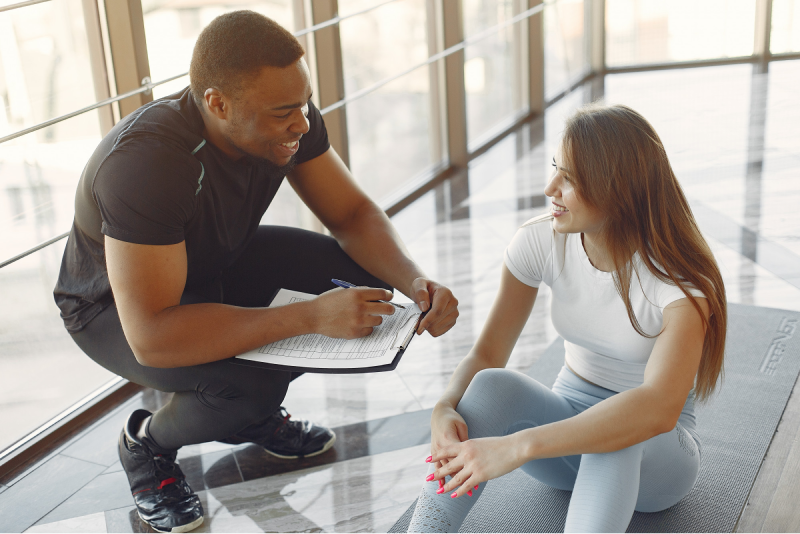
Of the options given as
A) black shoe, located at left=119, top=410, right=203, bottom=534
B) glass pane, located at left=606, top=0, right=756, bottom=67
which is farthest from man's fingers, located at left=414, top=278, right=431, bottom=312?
glass pane, located at left=606, top=0, right=756, bottom=67

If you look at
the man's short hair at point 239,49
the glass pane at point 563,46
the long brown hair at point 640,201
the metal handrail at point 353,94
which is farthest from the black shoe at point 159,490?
the glass pane at point 563,46

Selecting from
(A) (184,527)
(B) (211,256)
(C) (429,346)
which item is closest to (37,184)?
(B) (211,256)

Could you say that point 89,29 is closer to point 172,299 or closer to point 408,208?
point 172,299

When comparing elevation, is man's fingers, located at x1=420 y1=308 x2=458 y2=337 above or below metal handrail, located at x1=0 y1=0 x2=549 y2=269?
below

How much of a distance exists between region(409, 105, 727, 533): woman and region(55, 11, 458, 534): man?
0.70 feet

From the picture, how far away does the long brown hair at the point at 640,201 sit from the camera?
1.18 meters

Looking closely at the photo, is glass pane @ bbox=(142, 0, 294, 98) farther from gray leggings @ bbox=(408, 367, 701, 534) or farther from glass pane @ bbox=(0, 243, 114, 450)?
gray leggings @ bbox=(408, 367, 701, 534)

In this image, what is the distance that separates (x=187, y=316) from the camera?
130 centimetres

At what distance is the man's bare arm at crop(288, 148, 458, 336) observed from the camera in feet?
5.22

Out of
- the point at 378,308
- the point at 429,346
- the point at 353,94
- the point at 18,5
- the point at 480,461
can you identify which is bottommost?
the point at 429,346

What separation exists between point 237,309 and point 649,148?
0.73 m

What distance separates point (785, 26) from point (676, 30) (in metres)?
0.73

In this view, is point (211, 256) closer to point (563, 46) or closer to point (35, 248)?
point (35, 248)

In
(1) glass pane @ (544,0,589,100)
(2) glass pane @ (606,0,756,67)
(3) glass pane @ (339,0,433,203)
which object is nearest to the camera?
(3) glass pane @ (339,0,433,203)
